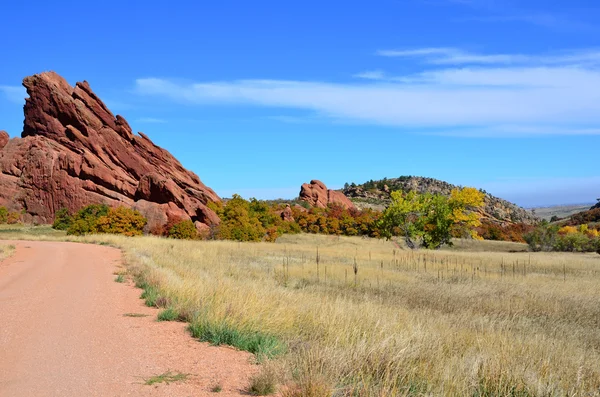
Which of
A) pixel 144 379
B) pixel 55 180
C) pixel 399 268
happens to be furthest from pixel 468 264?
pixel 55 180

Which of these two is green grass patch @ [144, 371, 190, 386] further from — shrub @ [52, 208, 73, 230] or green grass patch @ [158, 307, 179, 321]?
shrub @ [52, 208, 73, 230]

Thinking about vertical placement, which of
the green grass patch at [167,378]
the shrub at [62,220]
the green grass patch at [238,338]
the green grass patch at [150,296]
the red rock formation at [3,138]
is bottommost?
the green grass patch at [167,378]

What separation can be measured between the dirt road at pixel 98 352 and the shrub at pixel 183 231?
113ft

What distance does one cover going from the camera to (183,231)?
4638 centimetres

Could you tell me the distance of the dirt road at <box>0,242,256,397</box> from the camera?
17.6 ft

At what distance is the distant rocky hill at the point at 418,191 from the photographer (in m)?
116

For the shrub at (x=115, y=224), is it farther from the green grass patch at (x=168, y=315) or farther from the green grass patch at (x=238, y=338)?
the green grass patch at (x=238, y=338)

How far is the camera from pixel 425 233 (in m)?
47.2

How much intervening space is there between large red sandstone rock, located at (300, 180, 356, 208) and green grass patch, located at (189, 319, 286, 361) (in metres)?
93.4

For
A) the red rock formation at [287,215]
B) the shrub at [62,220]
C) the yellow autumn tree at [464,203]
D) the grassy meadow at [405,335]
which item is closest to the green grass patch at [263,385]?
the grassy meadow at [405,335]

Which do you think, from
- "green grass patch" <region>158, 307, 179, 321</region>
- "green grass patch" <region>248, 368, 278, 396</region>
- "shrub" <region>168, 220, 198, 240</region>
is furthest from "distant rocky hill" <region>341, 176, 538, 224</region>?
"green grass patch" <region>248, 368, 278, 396</region>

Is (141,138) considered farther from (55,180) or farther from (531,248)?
(531,248)

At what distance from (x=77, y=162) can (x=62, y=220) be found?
950 centimetres

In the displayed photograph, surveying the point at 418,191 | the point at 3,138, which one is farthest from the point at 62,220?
the point at 418,191
